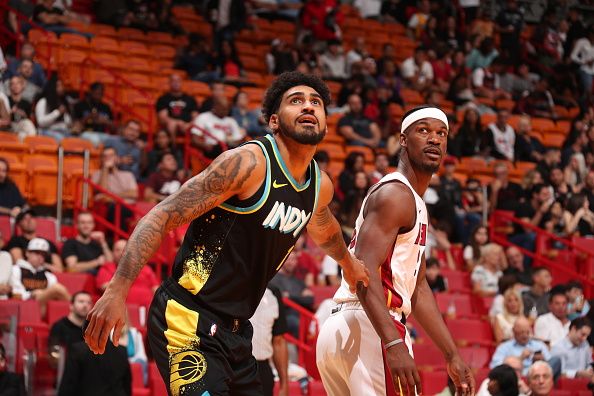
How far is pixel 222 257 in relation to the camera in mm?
4871

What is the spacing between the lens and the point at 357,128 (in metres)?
16.7

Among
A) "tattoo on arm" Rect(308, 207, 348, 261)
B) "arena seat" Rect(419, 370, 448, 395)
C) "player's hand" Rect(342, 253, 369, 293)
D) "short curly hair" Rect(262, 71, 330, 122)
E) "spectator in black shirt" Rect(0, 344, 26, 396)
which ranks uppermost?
"short curly hair" Rect(262, 71, 330, 122)

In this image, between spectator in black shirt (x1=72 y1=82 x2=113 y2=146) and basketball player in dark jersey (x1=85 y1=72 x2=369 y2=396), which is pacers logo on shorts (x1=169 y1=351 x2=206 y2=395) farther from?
spectator in black shirt (x1=72 y1=82 x2=113 y2=146)

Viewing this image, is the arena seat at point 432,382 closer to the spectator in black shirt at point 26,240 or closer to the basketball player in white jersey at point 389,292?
the spectator in black shirt at point 26,240

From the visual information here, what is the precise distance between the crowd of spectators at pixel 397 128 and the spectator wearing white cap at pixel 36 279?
0.02m

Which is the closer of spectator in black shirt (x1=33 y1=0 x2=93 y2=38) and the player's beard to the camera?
the player's beard

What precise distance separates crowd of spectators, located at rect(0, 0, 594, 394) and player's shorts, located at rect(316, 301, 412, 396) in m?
4.38

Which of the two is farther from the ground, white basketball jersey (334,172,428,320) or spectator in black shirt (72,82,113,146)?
white basketball jersey (334,172,428,320)

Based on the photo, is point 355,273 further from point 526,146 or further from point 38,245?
point 526,146

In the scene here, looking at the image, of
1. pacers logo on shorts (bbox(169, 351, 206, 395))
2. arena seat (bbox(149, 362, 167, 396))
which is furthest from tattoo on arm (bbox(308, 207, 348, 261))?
arena seat (bbox(149, 362, 167, 396))

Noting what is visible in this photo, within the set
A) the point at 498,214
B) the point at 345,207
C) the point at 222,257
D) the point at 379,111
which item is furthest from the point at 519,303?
the point at 222,257

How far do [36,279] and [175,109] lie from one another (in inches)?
194

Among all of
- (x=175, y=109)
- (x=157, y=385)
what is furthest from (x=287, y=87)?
(x=175, y=109)

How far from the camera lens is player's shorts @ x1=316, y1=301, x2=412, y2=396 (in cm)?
552
